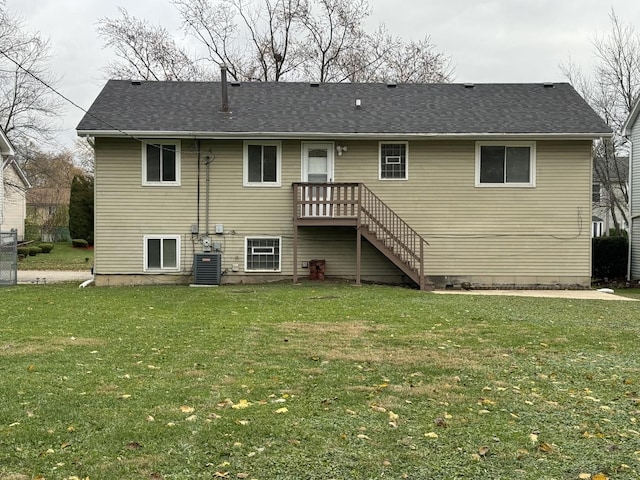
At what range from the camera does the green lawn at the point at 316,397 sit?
12.7 feet

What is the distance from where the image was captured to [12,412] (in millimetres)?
4723

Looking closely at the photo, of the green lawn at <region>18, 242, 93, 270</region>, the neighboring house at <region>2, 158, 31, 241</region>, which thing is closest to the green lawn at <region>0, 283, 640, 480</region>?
the green lawn at <region>18, 242, 93, 270</region>

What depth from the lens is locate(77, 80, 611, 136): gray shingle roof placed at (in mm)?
16734

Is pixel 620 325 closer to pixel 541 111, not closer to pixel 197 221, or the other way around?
pixel 541 111

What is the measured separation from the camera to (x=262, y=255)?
1716 cm

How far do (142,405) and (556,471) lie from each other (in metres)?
3.10

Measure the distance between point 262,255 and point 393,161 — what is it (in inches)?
→ 174

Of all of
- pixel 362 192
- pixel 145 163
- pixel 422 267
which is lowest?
pixel 422 267

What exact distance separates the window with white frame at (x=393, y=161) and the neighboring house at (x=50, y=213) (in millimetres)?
33964

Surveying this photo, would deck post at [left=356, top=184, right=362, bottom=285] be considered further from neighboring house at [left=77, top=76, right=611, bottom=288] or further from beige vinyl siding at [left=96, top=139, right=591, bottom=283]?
beige vinyl siding at [left=96, top=139, right=591, bottom=283]

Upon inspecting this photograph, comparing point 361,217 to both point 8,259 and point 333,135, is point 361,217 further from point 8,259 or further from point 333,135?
point 8,259

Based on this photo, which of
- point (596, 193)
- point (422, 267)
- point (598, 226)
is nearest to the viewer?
point (422, 267)

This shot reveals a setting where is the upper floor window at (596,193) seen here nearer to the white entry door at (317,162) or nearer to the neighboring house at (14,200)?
the white entry door at (317,162)

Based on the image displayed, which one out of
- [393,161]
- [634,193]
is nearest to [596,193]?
[634,193]
